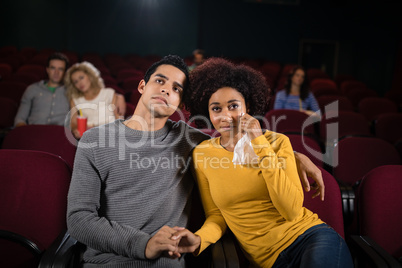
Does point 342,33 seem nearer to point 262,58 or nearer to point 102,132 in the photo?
point 262,58

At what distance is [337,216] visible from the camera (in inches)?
59.7

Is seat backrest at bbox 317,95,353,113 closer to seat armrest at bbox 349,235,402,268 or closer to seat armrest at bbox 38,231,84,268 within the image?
seat armrest at bbox 349,235,402,268

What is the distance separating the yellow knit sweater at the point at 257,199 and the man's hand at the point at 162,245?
0.16m

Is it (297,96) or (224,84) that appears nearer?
(224,84)

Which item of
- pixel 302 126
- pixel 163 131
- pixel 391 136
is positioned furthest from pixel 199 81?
pixel 391 136

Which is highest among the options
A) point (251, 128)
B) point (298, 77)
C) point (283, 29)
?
point (283, 29)

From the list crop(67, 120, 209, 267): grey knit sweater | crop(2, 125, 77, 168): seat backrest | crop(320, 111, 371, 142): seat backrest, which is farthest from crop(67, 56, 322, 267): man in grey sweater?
crop(320, 111, 371, 142): seat backrest

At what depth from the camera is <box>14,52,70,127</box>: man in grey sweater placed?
306cm

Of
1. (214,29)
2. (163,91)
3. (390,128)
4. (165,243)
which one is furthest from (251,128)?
(214,29)

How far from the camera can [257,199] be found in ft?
4.47

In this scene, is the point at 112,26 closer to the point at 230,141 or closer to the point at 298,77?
the point at 298,77

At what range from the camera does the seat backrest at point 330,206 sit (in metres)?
1.51

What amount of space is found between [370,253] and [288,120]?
6.60ft

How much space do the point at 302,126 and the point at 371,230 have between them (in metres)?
1.80
